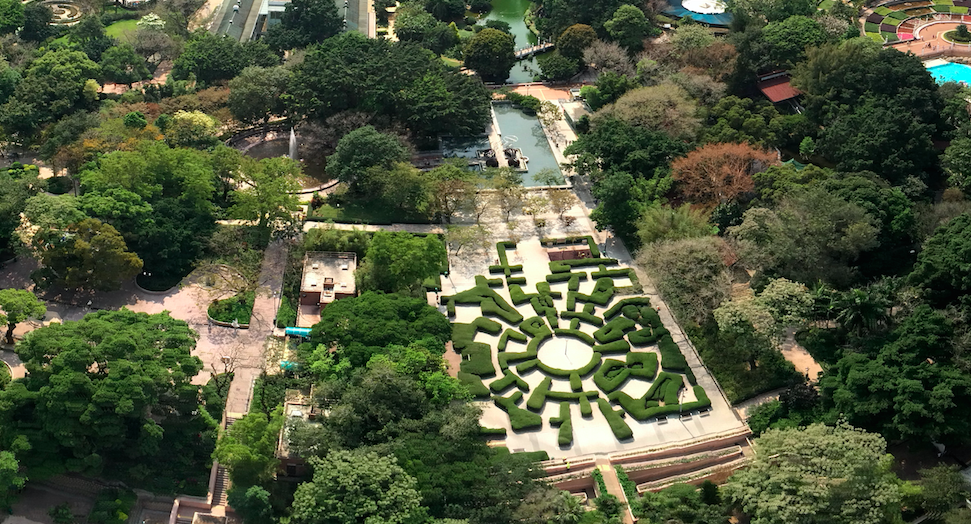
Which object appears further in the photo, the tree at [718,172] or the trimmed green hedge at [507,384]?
the tree at [718,172]

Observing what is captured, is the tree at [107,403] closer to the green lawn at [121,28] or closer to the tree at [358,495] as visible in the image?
the tree at [358,495]

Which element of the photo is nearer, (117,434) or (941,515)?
(941,515)

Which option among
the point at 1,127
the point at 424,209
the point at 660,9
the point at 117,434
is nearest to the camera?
the point at 117,434

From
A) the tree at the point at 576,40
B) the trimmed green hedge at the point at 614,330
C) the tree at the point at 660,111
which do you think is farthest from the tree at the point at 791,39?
the trimmed green hedge at the point at 614,330

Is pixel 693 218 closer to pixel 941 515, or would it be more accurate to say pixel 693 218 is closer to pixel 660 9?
pixel 941 515

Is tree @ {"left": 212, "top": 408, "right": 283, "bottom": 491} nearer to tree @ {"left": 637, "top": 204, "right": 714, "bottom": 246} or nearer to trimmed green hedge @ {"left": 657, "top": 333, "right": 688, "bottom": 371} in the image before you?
trimmed green hedge @ {"left": 657, "top": 333, "right": 688, "bottom": 371}

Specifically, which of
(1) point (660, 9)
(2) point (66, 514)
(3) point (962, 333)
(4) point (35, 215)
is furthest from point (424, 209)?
(1) point (660, 9)

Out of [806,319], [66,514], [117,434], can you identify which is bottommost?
[66,514]
